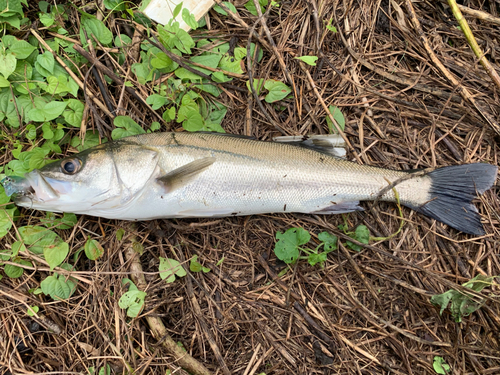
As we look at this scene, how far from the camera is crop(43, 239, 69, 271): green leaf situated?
302 cm

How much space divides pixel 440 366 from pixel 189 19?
4.39m

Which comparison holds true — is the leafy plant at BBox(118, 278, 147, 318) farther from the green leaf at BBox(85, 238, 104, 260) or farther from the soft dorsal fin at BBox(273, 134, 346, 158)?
A: the soft dorsal fin at BBox(273, 134, 346, 158)

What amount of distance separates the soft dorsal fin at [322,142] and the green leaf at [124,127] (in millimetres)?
1489

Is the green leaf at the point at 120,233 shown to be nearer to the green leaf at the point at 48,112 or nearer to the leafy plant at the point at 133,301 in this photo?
the leafy plant at the point at 133,301

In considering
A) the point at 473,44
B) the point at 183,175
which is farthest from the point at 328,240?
the point at 473,44

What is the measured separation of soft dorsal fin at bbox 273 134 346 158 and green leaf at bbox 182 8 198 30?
57.4 inches

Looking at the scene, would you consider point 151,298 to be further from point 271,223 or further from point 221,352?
point 271,223

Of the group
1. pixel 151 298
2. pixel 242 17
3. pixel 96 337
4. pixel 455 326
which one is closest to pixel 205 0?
pixel 242 17

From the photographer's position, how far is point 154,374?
300 cm

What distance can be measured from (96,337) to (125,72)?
9.12 feet

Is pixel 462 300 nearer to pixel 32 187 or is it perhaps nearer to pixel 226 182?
pixel 226 182

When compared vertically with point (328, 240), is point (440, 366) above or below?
below

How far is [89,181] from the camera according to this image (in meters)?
2.86

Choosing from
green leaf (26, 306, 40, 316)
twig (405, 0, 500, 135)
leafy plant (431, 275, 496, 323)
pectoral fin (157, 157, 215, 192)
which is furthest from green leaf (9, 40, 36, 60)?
leafy plant (431, 275, 496, 323)
